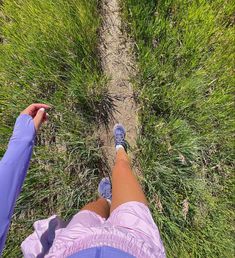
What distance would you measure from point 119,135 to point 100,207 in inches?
15.6

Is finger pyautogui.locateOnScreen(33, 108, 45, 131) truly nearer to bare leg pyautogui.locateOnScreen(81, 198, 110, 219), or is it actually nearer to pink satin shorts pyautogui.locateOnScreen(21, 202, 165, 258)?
pink satin shorts pyautogui.locateOnScreen(21, 202, 165, 258)

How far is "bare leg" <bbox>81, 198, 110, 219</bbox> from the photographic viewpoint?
4.96 ft

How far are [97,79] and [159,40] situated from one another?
0.38 metres

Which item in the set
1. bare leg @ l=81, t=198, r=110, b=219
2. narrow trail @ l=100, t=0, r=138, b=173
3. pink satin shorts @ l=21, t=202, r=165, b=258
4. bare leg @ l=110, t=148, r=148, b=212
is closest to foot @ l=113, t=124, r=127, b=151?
narrow trail @ l=100, t=0, r=138, b=173

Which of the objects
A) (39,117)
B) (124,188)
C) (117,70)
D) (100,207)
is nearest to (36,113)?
(39,117)

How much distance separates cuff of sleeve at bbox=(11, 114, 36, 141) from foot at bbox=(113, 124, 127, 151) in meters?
0.71

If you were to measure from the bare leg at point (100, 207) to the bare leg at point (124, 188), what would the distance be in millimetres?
146

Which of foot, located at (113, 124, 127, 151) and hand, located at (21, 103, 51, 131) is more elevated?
hand, located at (21, 103, 51, 131)

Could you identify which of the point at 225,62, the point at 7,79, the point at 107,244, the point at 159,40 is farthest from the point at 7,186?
the point at 225,62

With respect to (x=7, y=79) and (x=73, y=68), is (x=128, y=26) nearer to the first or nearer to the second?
(x=73, y=68)

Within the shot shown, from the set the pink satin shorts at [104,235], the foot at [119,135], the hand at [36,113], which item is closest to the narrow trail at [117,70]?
the foot at [119,135]

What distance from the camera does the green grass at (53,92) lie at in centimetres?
165

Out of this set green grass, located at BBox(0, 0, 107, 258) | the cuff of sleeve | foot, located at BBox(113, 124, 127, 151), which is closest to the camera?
the cuff of sleeve

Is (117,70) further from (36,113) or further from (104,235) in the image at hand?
(104,235)
